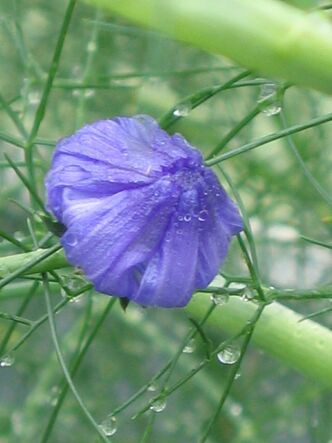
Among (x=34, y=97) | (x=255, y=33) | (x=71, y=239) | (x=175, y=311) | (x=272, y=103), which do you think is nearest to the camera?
(x=255, y=33)

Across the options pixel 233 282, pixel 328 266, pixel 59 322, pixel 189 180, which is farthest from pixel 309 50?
pixel 59 322

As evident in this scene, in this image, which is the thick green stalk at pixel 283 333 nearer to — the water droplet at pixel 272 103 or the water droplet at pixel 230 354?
the water droplet at pixel 230 354

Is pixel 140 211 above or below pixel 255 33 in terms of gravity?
below

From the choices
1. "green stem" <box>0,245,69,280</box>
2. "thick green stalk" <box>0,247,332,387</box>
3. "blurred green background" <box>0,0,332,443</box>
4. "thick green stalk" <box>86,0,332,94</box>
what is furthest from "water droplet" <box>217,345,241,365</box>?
"blurred green background" <box>0,0,332,443</box>

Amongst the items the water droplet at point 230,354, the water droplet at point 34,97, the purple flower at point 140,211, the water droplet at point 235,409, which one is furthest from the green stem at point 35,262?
the water droplet at point 235,409

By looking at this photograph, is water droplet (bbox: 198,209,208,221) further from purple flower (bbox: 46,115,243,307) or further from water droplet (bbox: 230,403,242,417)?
water droplet (bbox: 230,403,242,417)

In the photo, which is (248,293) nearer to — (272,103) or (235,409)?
(272,103)

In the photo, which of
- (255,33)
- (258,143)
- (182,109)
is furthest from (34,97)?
(255,33)
